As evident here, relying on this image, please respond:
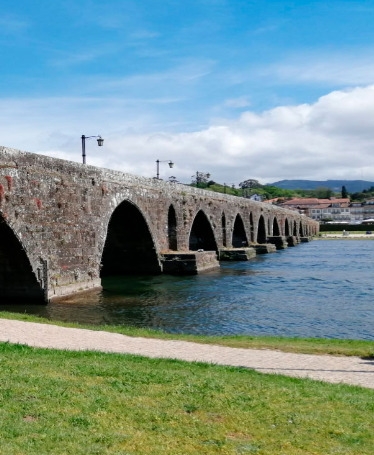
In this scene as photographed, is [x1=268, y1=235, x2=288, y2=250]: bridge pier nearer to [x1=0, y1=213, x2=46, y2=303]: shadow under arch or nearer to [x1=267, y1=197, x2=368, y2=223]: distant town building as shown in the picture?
[x1=0, y1=213, x2=46, y2=303]: shadow under arch

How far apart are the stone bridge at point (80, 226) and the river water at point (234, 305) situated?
0.80 m

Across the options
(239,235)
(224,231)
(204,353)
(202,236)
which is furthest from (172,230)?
(204,353)

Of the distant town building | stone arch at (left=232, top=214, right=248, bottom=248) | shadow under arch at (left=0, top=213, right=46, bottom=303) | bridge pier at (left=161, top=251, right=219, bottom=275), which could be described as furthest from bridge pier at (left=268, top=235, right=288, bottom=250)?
the distant town building

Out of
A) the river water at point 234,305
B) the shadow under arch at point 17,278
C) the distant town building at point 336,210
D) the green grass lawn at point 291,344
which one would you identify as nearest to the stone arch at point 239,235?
the river water at point 234,305

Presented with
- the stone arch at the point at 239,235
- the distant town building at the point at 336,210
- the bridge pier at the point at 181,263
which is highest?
the distant town building at the point at 336,210

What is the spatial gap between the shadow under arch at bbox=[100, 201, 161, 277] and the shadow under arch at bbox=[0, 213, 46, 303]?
9030mm

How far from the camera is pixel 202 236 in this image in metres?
38.9

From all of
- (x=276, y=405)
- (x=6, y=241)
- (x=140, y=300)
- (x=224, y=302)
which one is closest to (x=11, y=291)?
(x=6, y=241)

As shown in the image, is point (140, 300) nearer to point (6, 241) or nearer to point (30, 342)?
point (6, 241)

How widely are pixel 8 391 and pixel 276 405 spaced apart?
285 centimetres

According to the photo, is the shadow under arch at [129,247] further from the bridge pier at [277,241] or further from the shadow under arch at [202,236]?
the bridge pier at [277,241]

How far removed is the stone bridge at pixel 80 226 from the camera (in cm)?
1700

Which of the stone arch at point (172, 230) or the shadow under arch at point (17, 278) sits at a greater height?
the stone arch at point (172, 230)

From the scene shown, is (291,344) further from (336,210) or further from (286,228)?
(336,210)
